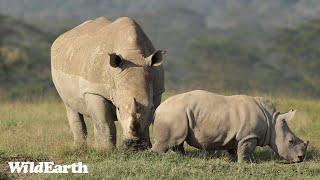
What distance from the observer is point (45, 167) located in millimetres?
8977

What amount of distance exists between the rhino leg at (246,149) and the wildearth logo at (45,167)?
2094 mm

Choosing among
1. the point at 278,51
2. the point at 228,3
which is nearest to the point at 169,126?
the point at 278,51

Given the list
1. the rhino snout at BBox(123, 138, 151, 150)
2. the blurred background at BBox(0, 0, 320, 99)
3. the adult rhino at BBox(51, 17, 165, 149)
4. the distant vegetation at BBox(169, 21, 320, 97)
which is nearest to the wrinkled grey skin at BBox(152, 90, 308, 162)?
the adult rhino at BBox(51, 17, 165, 149)

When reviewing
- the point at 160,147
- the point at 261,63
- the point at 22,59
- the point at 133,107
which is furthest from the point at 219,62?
the point at 133,107

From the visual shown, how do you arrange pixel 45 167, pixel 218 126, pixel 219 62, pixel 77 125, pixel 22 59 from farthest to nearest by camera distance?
pixel 219 62 → pixel 22 59 → pixel 77 125 → pixel 218 126 → pixel 45 167

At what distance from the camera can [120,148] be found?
9.66 metres

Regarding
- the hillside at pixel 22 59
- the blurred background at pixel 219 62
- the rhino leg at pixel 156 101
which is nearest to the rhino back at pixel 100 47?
the rhino leg at pixel 156 101

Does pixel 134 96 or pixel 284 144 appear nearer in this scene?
pixel 134 96

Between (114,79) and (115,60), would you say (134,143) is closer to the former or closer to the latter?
(114,79)

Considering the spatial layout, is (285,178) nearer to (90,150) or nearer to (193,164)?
(193,164)

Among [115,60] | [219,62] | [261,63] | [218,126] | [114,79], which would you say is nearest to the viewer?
[115,60]

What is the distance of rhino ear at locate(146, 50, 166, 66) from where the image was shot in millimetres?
9922

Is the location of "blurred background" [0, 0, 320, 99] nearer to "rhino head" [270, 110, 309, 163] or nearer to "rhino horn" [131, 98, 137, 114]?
"rhino head" [270, 110, 309, 163]

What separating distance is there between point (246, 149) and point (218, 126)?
1.43 ft
